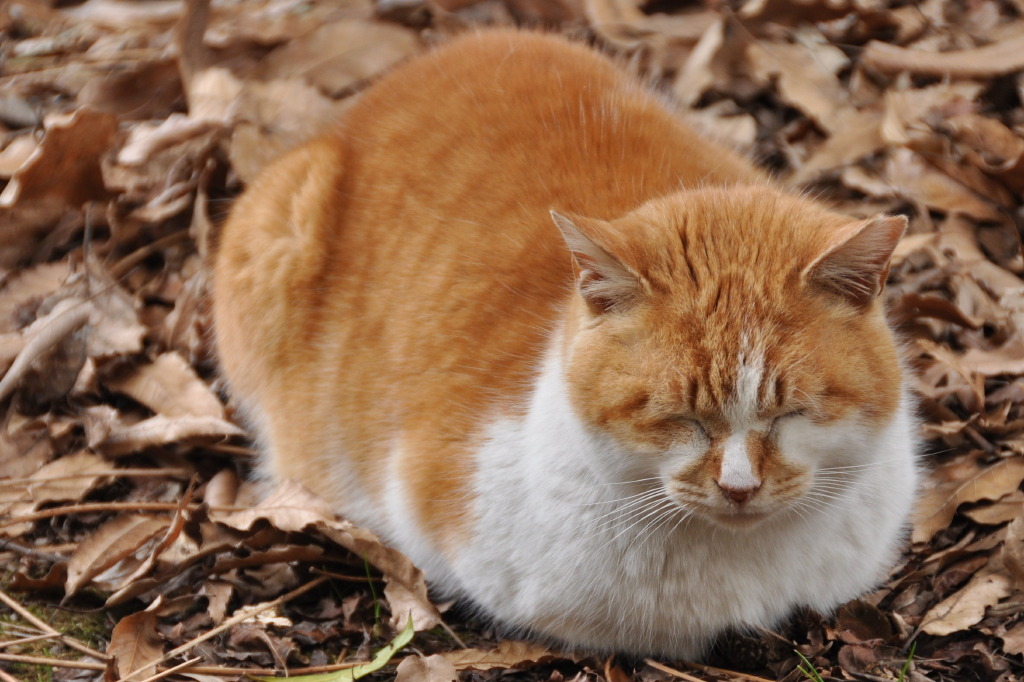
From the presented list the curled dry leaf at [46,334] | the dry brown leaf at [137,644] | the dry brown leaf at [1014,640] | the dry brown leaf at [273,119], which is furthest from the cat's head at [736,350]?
the dry brown leaf at [273,119]

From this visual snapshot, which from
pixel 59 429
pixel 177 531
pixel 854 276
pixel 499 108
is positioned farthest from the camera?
pixel 59 429

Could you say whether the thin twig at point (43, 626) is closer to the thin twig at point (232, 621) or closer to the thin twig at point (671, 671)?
the thin twig at point (232, 621)

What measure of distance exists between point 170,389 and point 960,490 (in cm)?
267

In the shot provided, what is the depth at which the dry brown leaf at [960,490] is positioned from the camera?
3.29 metres

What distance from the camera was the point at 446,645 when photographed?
3.14m

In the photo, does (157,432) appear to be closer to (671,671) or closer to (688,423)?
(671,671)

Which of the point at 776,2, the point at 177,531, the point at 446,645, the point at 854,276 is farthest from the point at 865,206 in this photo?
the point at 177,531

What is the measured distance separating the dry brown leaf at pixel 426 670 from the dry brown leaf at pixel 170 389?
1.42m

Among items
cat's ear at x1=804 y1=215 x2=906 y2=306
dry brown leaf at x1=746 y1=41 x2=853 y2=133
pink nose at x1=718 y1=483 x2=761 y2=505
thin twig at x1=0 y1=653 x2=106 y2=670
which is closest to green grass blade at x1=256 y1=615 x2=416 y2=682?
thin twig at x1=0 y1=653 x2=106 y2=670

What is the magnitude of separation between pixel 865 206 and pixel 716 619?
2.17 m

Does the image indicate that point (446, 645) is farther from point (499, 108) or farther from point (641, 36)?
point (641, 36)

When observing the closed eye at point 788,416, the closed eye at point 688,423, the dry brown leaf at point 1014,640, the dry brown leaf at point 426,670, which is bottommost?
the dry brown leaf at point 1014,640

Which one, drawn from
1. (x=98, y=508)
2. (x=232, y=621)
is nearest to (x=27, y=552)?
(x=98, y=508)

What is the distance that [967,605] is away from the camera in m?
3.01
